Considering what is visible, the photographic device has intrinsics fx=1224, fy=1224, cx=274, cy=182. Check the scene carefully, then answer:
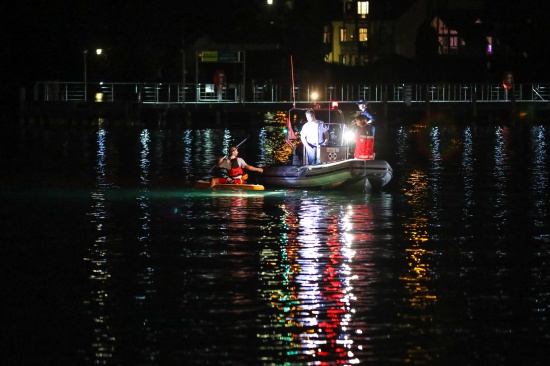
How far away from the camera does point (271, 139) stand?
196ft

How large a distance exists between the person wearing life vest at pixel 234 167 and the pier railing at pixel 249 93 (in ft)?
119

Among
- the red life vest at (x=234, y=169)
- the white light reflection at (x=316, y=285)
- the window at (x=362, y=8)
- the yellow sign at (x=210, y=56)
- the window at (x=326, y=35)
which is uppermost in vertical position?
the window at (x=362, y=8)

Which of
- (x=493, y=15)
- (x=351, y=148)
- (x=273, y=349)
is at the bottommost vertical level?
(x=273, y=349)

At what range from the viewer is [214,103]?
229 feet

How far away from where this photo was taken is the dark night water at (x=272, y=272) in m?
14.7

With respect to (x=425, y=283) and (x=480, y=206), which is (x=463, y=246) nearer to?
(x=425, y=283)

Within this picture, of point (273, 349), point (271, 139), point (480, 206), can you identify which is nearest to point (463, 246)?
point (480, 206)

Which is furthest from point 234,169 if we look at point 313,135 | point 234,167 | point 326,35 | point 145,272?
point 326,35

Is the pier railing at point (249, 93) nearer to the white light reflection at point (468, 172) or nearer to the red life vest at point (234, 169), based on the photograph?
the white light reflection at point (468, 172)

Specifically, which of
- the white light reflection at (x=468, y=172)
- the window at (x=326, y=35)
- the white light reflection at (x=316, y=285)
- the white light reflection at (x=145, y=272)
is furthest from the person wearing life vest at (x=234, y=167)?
the window at (x=326, y=35)

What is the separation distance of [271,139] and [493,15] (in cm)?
5362

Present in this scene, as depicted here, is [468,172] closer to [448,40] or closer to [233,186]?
[233,186]

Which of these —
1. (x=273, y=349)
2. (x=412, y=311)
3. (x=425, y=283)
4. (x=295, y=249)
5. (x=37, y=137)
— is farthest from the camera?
(x=37, y=137)

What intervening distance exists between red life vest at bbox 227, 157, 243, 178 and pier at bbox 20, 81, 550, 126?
35.2m
